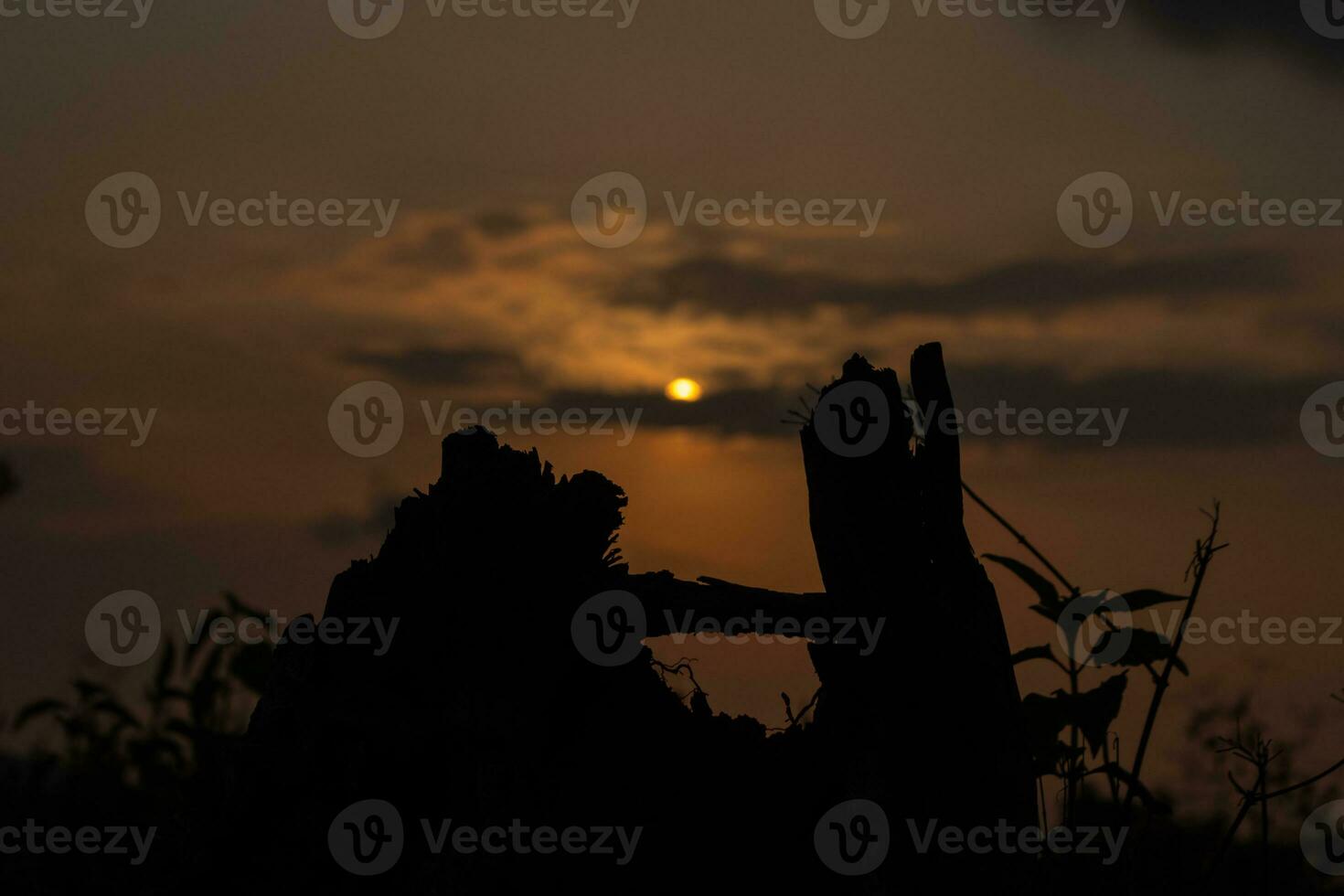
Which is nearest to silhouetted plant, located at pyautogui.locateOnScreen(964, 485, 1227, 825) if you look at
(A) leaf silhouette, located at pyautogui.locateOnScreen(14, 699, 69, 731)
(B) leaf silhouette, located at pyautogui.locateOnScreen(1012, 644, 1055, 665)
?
(B) leaf silhouette, located at pyautogui.locateOnScreen(1012, 644, 1055, 665)

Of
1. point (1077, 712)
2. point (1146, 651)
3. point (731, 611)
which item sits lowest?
point (1077, 712)

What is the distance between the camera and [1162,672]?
14.7ft

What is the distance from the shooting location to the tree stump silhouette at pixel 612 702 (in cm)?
423

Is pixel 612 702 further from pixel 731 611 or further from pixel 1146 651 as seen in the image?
pixel 1146 651

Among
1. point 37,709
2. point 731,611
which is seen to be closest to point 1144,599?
point 731,611

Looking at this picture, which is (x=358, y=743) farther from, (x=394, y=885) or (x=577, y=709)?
(x=577, y=709)

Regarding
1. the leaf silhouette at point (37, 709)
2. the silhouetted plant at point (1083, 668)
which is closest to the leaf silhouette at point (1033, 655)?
the silhouetted plant at point (1083, 668)

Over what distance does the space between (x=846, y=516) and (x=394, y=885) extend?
1.96 meters

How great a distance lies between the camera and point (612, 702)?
4.42 meters

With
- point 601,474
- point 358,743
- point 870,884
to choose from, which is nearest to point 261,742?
point 358,743

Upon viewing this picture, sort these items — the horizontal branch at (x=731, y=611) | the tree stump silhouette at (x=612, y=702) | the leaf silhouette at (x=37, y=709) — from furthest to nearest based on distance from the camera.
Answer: the leaf silhouette at (x=37, y=709)
the horizontal branch at (x=731, y=611)
the tree stump silhouette at (x=612, y=702)

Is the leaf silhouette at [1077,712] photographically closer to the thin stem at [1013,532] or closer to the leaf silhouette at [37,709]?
the thin stem at [1013,532]

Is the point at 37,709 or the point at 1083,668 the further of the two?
the point at 37,709

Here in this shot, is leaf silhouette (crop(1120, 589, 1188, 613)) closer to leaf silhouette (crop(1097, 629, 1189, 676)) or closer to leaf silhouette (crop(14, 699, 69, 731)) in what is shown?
leaf silhouette (crop(1097, 629, 1189, 676))
